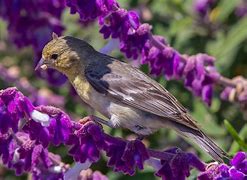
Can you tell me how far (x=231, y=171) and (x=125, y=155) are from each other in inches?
17.8

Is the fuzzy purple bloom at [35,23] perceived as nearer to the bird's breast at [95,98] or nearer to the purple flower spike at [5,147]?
the bird's breast at [95,98]

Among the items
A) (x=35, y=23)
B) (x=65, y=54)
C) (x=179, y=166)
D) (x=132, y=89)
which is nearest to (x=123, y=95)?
(x=132, y=89)

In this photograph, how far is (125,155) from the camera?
3.40 metres

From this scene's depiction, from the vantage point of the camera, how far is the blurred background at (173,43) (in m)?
5.02

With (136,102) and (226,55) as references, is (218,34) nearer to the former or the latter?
(226,55)

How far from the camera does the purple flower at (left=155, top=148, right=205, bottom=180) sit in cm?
344

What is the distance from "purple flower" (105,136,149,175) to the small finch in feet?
1.17

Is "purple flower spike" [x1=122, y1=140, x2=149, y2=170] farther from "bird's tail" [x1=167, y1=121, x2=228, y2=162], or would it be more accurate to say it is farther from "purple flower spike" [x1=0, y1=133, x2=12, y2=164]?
"purple flower spike" [x1=0, y1=133, x2=12, y2=164]

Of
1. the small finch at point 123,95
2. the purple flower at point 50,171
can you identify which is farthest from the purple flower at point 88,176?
the small finch at point 123,95

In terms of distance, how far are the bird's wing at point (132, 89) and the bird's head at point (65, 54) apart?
0.39 feet

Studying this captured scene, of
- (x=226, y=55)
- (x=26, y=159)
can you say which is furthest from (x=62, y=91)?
(x=26, y=159)

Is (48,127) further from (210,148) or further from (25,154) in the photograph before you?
(210,148)

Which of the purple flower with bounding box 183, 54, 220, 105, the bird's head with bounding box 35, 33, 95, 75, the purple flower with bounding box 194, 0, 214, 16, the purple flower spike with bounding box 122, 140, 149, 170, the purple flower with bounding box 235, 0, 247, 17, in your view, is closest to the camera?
the purple flower spike with bounding box 122, 140, 149, 170

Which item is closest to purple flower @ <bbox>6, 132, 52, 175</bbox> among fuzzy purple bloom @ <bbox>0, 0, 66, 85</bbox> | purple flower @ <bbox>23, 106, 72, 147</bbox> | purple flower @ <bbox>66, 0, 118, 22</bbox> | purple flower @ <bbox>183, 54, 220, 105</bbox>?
purple flower @ <bbox>23, 106, 72, 147</bbox>
